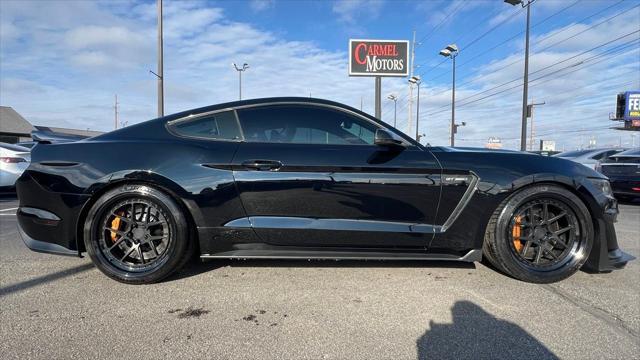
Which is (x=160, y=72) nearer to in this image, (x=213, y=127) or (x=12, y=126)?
(x=213, y=127)

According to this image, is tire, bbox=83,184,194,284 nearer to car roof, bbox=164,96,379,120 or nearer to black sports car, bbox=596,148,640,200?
car roof, bbox=164,96,379,120

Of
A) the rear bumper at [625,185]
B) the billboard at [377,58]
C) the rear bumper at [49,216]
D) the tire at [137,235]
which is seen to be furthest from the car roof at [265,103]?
the billboard at [377,58]

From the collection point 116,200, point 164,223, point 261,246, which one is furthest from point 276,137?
point 116,200

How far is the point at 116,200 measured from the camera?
9.37 feet

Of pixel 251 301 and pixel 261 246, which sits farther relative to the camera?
pixel 261 246

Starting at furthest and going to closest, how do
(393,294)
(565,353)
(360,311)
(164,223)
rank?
(164,223), (393,294), (360,311), (565,353)

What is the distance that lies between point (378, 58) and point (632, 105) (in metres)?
38.7

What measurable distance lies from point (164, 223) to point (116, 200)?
0.39 m

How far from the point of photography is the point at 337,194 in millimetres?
2805

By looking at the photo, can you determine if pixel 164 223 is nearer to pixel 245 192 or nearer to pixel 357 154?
pixel 245 192

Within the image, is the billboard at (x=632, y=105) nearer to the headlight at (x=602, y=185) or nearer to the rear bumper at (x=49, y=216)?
the headlight at (x=602, y=185)

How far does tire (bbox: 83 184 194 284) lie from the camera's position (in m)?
2.82

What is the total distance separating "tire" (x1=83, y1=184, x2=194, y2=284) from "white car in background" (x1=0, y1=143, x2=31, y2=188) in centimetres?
623

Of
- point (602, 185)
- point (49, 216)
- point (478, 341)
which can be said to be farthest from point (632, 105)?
point (49, 216)
